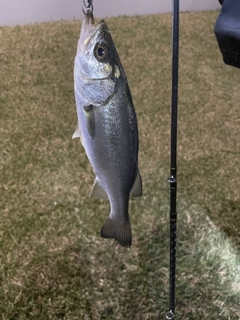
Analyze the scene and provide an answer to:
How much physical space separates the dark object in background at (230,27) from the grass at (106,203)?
101 centimetres

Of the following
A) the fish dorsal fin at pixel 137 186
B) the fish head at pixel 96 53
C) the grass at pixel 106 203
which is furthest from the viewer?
the grass at pixel 106 203

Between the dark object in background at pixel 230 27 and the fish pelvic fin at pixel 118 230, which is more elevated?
the dark object in background at pixel 230 27

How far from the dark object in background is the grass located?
101 centimetres

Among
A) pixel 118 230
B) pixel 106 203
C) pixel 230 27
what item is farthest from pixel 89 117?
pixel 106 203

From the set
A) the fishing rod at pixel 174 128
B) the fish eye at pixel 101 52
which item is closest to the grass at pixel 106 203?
the fishing rod at pixel 174 128

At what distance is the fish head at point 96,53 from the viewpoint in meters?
0.79

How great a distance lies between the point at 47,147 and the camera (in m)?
2.39

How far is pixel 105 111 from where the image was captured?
846mm

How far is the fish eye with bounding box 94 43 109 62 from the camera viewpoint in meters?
0.80

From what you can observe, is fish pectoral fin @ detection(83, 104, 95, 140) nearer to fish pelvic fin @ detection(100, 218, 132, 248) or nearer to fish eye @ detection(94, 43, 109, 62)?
fish eye @ detection(94, 43, 109, 62)

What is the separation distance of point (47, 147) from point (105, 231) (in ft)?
4.66

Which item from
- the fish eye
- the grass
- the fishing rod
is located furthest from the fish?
the grass

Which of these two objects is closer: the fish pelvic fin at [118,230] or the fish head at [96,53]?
the fish head at [96,53]

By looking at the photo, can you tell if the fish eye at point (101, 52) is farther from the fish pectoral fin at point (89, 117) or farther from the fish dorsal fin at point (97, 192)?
the fish dorsal fin at point (97, 192)
